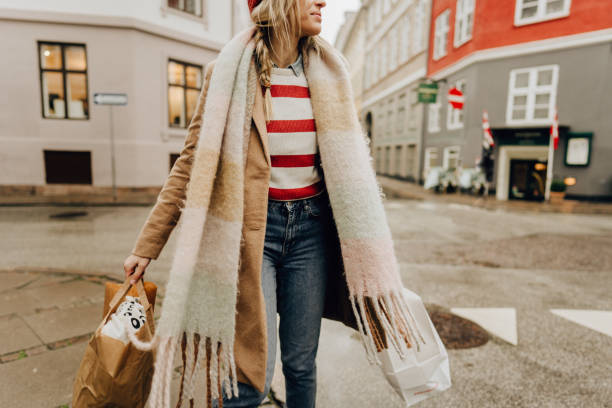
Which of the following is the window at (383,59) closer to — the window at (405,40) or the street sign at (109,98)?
the window at (405,40)

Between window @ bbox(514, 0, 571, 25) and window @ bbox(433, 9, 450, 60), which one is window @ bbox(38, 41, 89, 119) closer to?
window @ bbox(433, 9, 450, 60)

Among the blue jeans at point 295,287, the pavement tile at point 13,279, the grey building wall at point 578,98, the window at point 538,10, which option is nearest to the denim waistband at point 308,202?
the blue jeans at point 295,287

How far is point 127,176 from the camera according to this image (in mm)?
12438

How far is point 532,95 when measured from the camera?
1425cm

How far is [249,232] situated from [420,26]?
71.2 ft

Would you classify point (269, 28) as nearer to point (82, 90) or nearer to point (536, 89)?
point (82, 90)

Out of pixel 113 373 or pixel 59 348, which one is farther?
pixel 59 348

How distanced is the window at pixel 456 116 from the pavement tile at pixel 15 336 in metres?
16.1

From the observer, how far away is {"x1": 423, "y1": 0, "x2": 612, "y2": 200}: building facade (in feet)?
43.1

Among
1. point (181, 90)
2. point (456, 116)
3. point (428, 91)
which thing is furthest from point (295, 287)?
point (456, 116)

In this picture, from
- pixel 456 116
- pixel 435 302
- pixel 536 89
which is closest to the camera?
pixel 435 302

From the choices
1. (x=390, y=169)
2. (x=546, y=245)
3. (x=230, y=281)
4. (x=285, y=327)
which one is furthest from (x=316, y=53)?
(x=390, y=169)

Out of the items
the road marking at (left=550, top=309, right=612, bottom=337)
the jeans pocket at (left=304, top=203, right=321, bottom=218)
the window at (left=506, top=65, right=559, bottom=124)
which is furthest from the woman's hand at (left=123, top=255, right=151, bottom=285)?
the window at (left=506, top=65, right=559, bottom=124)

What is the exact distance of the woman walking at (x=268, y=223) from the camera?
1.41 meters
